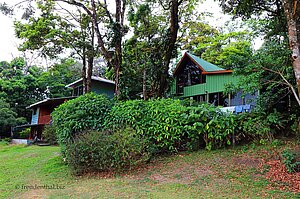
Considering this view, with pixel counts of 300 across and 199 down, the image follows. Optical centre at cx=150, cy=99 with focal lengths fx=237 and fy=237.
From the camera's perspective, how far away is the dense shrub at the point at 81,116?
9.00 m

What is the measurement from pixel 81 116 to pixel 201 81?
1211 cm

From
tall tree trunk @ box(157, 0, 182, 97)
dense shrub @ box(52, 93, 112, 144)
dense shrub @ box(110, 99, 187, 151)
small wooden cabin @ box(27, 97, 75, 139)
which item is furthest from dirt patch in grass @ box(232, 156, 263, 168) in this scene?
small wooden cabin @ box(27, 97, 75, 139)

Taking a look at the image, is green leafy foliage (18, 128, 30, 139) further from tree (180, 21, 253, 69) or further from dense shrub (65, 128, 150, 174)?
dense shrub (65, 128, 150, 174)

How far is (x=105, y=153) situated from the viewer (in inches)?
282

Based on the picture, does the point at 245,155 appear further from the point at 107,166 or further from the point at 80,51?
the point at 80,51

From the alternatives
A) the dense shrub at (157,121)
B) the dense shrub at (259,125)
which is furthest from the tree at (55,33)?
the dense shrub at (259,125)

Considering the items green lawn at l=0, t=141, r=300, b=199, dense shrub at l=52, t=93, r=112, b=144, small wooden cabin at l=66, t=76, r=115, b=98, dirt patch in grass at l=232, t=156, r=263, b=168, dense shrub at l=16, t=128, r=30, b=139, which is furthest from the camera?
dense shrub at l=16, t=128, r=30, b=139

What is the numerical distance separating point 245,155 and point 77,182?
5249 millimetres

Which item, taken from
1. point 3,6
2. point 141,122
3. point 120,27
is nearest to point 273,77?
point 141,122

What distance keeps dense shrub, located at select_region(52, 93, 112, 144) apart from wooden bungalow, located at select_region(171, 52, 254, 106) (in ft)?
31.4

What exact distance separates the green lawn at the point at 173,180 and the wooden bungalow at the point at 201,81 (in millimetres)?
9027

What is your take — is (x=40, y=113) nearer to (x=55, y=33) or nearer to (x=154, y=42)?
(x=55, y=33)

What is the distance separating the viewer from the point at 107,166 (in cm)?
723

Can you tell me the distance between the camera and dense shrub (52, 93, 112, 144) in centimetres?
900
